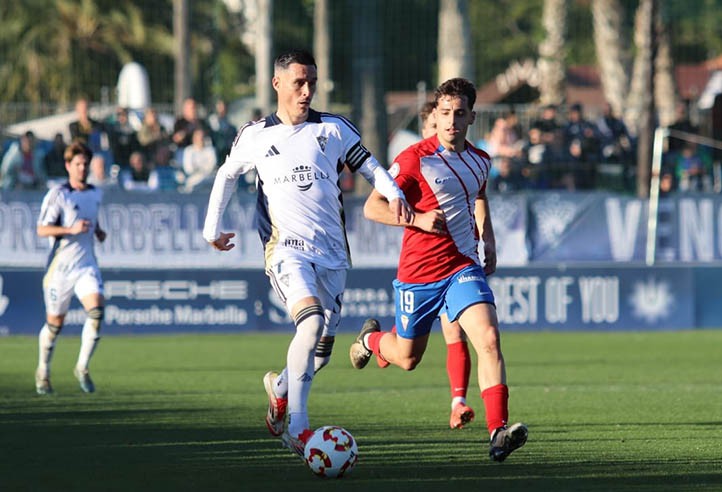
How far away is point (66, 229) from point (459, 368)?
17.2 feet

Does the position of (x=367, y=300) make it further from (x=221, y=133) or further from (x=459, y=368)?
(x=459, y=368)

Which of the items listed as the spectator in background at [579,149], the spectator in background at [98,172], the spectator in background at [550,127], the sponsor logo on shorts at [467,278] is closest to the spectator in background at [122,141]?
the spectator in background at [98,172]

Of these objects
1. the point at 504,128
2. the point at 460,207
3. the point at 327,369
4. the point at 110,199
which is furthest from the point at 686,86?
the point at 460,207

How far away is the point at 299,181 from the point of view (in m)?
9.16

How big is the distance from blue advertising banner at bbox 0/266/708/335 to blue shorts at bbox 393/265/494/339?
12610 millimetres

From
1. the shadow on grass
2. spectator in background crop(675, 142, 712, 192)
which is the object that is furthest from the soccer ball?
spectator in background crop(675, 142, 712, 192)

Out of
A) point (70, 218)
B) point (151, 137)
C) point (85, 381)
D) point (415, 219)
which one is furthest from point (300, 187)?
point (151, 137)

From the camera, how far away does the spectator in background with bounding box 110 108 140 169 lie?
23.6 metres

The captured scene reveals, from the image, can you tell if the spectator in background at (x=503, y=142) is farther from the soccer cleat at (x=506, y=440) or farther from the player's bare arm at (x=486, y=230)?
the soccer cleat at (x=506, y=440)

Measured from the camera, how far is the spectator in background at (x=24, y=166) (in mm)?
22781

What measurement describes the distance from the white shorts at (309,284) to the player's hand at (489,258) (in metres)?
1.11

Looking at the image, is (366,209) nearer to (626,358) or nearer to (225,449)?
(225,449)

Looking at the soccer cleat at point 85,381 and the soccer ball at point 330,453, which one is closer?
the soccer ball at point 330,453

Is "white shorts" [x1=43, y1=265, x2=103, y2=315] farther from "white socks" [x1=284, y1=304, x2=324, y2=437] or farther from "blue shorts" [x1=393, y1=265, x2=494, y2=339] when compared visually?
"white socks" [x1=284, y1=304, x2=324, y2=437]
